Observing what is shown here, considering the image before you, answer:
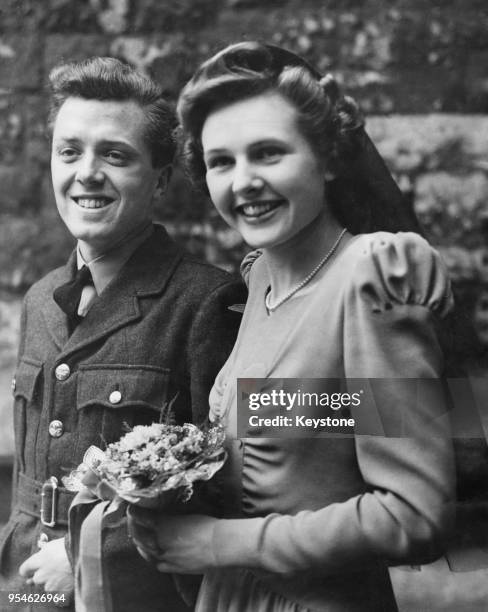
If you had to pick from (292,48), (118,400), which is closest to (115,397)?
(118,400)

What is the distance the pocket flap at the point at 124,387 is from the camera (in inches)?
68.6

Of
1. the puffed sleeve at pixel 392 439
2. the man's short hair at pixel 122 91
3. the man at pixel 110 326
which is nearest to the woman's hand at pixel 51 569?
the man at pixel 110 326

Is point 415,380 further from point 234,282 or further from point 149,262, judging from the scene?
point 149,262

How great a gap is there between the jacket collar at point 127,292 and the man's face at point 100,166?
91 millimetres

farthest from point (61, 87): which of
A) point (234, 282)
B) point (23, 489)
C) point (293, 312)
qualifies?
point (23, 489)

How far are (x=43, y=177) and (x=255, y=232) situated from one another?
1069 millimetres

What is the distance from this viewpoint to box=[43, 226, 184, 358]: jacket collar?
183 centimetres

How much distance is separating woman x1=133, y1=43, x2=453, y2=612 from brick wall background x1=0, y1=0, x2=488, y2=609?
52 centimetres

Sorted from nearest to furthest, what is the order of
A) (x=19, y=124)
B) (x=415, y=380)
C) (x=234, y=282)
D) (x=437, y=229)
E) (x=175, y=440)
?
(x=415, y=380) < (x=175, y=440) < (x=234, y=282) < (x=437, y=229) < (x=19, y=124)

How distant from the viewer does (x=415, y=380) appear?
1.30 meters

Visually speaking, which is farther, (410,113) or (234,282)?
(410,113)

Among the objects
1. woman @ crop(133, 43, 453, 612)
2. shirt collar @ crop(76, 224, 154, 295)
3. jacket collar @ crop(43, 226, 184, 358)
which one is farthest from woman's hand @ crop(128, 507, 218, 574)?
shirt collar @ crop(76, 224, 154, 295)

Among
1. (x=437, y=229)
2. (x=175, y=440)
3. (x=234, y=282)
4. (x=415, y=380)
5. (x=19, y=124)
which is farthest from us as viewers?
(x=19, y=124)

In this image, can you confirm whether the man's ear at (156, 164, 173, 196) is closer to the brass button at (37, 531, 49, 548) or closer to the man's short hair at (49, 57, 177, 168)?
the man's short hair at (49, 57, 177, 168)
